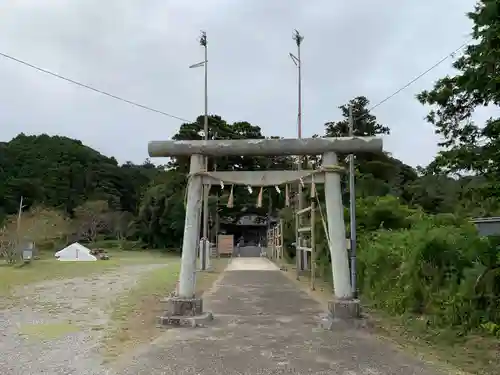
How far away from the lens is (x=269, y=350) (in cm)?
565

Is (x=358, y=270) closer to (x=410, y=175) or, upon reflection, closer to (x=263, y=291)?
(x=263, y=291)

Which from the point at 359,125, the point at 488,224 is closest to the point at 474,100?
the point at 488,224

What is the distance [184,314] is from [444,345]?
367 centimetres

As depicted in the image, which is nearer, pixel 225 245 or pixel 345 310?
pixel 345 310

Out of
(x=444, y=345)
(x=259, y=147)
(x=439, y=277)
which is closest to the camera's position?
(x=444, y=345)

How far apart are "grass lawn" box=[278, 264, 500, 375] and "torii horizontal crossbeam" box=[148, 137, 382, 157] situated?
8.88ft

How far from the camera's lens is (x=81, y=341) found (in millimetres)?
6469

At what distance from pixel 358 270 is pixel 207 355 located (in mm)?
6062

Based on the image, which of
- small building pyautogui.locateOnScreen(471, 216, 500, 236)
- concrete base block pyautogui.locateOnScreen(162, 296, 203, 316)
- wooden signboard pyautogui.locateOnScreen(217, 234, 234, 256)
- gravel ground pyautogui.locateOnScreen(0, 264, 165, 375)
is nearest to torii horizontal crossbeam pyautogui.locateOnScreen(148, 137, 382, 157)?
concrete base block pyautogui.locateOnScreen(162, 296, 203, 316)

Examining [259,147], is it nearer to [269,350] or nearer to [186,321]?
[186,321]

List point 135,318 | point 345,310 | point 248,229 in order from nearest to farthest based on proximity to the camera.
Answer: point 345,310, point 135,318, point 248,229

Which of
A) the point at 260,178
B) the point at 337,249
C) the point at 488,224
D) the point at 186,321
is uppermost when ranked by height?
the point at 260,178

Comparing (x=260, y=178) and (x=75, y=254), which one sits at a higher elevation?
(x=260, y=178)

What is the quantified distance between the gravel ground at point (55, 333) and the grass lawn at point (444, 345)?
3.54m
